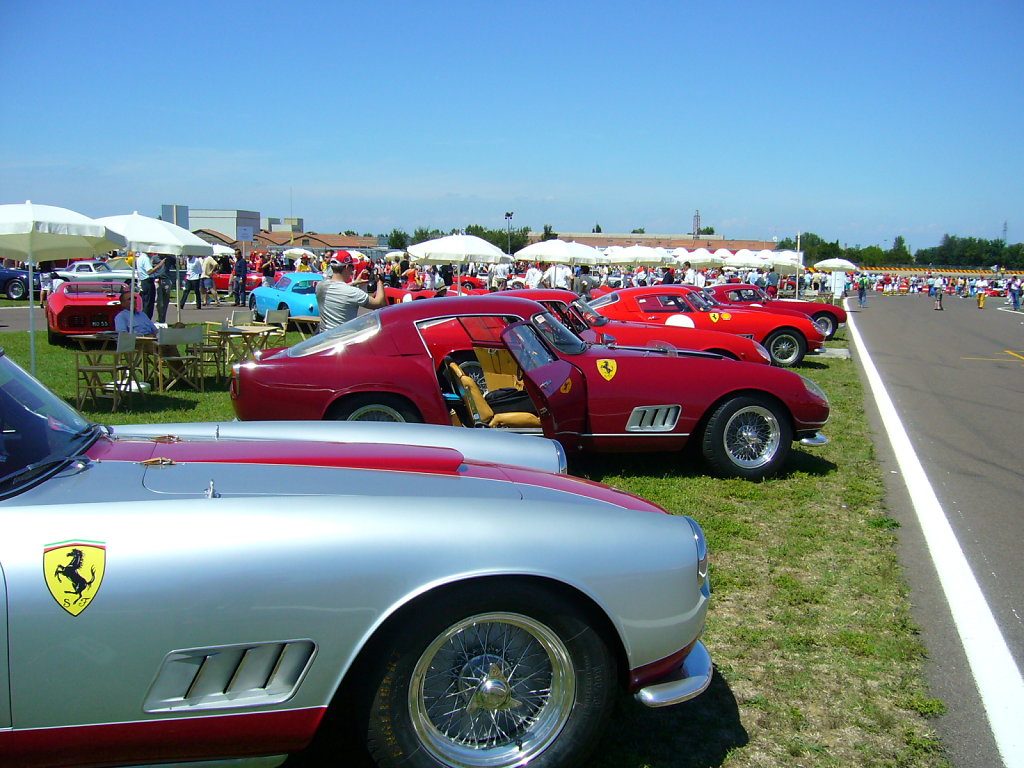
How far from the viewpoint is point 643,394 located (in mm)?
6344

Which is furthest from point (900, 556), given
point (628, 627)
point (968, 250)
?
point (968, 250)

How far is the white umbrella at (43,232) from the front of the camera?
8938 millimetres

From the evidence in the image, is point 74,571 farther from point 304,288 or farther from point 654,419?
point 304,288

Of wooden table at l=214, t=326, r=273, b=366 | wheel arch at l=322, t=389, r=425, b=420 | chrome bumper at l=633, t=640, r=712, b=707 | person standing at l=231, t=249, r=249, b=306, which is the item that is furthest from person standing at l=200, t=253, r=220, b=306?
chrome bumper at l=633, t=640, r=712, b=707

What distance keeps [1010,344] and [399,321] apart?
19.7m

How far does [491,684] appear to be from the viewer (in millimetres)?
2559

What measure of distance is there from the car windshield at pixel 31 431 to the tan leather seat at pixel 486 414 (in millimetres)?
3497

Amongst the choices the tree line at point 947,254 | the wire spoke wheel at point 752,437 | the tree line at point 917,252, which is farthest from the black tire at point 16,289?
the tree line at point 947,254

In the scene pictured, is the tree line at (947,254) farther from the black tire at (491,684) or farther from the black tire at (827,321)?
the black tire at (491,684)

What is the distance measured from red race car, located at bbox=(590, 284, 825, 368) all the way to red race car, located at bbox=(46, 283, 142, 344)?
27.9 feet

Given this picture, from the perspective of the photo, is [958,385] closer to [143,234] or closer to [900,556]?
[900,556]

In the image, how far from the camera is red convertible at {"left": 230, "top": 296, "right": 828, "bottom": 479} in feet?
20.2

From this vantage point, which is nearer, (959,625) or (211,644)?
(211,644)

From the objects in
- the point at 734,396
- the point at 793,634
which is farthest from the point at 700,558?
the point at 734,396
